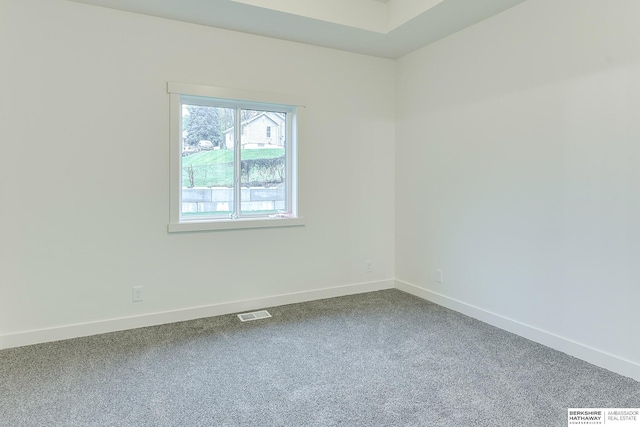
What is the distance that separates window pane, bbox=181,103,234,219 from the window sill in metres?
0.18

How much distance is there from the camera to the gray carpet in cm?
188

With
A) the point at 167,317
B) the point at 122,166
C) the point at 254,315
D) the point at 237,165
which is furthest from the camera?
the point at 237,165

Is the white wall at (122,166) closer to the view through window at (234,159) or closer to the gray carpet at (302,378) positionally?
the view through window at (234,159)

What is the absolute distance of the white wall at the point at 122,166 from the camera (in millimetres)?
2701

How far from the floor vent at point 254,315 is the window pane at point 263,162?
3.14 ft

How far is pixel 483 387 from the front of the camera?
2137 millimetres

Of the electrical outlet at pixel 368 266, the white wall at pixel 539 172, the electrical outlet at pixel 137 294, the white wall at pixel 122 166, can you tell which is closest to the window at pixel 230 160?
the white wall at pixel 122 166

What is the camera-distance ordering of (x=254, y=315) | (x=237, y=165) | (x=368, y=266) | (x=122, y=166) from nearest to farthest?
(x=122, y=166)
(x=254, y=315)
(x=237, y=165)
(x=368, y=266)

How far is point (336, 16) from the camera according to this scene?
320cm

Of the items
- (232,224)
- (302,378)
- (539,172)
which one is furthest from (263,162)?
(539,172)

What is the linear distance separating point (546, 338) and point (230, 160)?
119 inches

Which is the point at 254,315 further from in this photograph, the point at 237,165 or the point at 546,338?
the point at 546,338

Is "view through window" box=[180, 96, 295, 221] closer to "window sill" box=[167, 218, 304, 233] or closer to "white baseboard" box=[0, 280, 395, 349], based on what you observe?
"window sill" box=[167, 218, 304, 233]

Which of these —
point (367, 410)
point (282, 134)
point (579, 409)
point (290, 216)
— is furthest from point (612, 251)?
point (282, 134)
